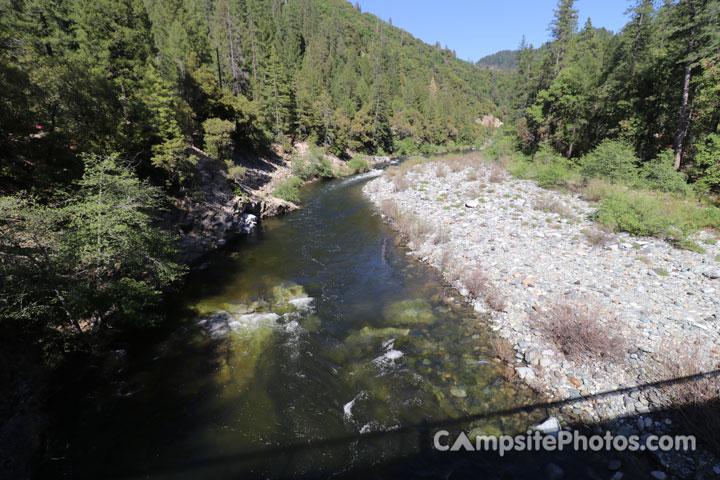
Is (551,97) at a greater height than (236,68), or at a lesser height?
lesser

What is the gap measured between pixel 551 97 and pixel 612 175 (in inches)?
567

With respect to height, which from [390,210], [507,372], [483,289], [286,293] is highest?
[390,210]

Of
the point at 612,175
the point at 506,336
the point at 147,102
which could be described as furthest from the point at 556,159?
the point at 147,102

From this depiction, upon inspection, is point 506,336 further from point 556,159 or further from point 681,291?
point 556,159

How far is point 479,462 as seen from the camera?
536cm

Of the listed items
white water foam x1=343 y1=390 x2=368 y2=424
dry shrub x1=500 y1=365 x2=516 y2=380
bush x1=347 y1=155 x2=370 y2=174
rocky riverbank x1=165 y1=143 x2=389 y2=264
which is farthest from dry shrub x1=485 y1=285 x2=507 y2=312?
bush x1=347 y1=155 x2=370 y2=174

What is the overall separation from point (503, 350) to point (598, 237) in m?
8.05

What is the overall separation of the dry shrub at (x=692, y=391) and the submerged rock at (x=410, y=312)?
5.28 m

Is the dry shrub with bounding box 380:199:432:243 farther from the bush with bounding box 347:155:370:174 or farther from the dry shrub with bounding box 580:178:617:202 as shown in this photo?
the bush with bounding box 347:155:370:174

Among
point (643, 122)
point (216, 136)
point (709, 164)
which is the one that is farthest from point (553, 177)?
point (216, 136)

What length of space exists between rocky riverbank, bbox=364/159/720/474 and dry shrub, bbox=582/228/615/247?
0.05 metres

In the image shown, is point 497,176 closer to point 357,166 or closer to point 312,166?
point 312,166

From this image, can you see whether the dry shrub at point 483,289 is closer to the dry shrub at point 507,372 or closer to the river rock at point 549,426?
the dry shrub at point 507,372

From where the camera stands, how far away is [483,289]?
10.2m
